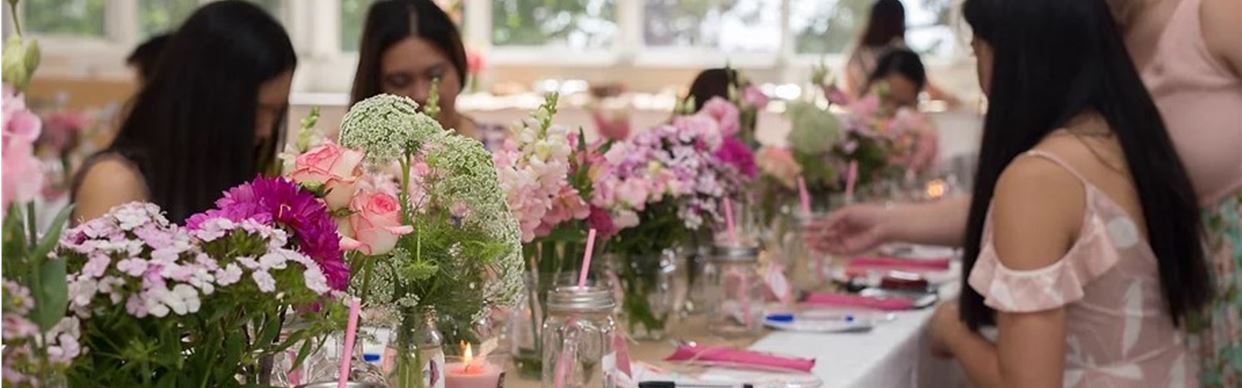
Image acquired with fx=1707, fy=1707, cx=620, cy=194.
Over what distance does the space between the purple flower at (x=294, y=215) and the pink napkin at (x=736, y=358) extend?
38.9 inches

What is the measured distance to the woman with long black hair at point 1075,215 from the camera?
236 cm

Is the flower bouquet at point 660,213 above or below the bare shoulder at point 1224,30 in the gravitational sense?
below

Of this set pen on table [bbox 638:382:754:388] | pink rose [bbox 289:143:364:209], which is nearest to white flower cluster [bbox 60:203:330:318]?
pink rose [bbox 289:143:364:209]

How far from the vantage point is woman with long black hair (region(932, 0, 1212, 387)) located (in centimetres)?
236

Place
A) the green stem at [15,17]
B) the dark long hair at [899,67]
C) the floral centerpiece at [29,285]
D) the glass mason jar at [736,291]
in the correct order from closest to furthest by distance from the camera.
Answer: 1. the floral centerpiece at [29,285]
2. the green stem at [15,17]
3. the glass mason jar at [736,291]
4. the dark long hair at [899,67]

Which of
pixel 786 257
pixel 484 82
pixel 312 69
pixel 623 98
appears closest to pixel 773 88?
pixel 623 98

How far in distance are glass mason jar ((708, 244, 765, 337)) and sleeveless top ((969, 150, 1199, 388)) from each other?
0.34 m

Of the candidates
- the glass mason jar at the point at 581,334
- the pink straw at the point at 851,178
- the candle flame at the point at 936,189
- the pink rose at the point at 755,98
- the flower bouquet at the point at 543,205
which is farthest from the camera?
the candle flame at the point at 936,189

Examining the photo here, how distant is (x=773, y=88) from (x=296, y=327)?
803cm

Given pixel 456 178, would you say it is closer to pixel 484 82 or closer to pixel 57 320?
pixel 57 320

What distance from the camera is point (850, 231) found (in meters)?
3.29

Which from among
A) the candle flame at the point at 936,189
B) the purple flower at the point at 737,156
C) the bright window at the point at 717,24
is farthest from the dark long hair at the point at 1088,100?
the bright window at the point at 717,24

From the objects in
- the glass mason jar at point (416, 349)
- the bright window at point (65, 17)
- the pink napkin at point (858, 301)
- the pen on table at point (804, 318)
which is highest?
the glass mason jar at point (416, 349)

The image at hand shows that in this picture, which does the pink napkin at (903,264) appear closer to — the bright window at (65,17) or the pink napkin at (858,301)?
the pink napkin at (858,301)
